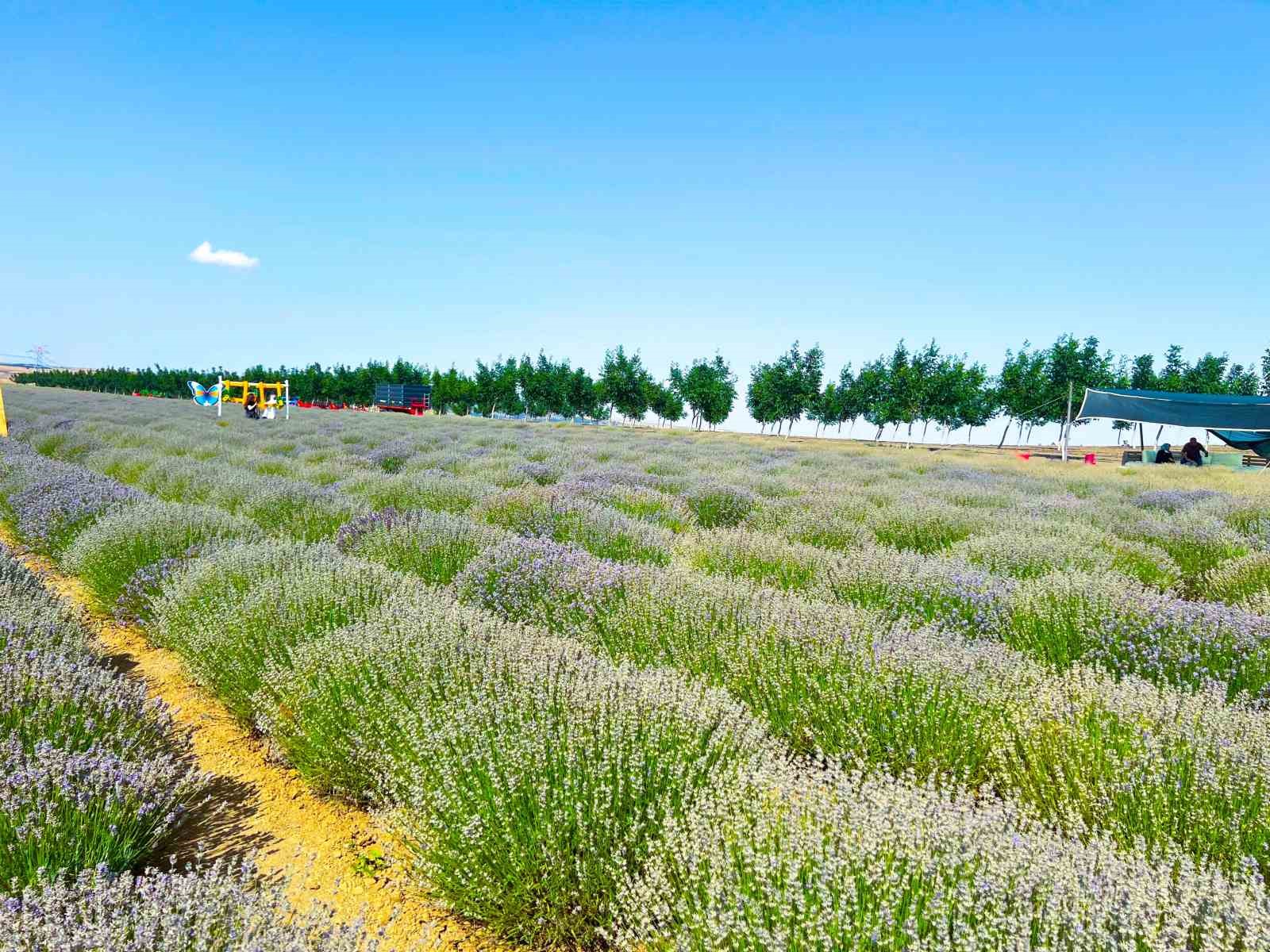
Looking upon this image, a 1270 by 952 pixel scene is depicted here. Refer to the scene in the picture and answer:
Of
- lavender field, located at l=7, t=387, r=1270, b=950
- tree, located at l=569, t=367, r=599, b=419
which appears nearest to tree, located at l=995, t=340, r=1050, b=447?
tree, located at l=569, t=367, r=599, b=419

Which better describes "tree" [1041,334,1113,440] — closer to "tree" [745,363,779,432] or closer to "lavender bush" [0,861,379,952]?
"tree" [745,363,779,432]

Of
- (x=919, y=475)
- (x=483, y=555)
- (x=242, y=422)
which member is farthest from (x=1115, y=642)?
(x=242, y=422)

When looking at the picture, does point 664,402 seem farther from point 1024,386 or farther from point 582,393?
point 1024,386

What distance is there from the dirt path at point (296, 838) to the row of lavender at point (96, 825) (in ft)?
0.37

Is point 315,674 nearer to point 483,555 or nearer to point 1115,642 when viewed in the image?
point 483,555

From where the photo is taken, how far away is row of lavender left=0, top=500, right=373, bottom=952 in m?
1.46

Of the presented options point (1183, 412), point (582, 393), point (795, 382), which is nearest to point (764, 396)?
point (795, 382)

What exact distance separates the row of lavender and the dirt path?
0.11 m

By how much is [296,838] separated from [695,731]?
5.56 feet

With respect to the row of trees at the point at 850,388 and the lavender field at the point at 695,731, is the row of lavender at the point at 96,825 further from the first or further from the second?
the row of trees at the point at 850,388

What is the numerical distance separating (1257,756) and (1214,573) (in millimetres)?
3823

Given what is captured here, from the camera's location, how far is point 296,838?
2.59m

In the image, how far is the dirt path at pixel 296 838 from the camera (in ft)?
7.09

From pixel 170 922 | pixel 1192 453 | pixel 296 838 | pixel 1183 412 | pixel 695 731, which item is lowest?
pixel 296 838
